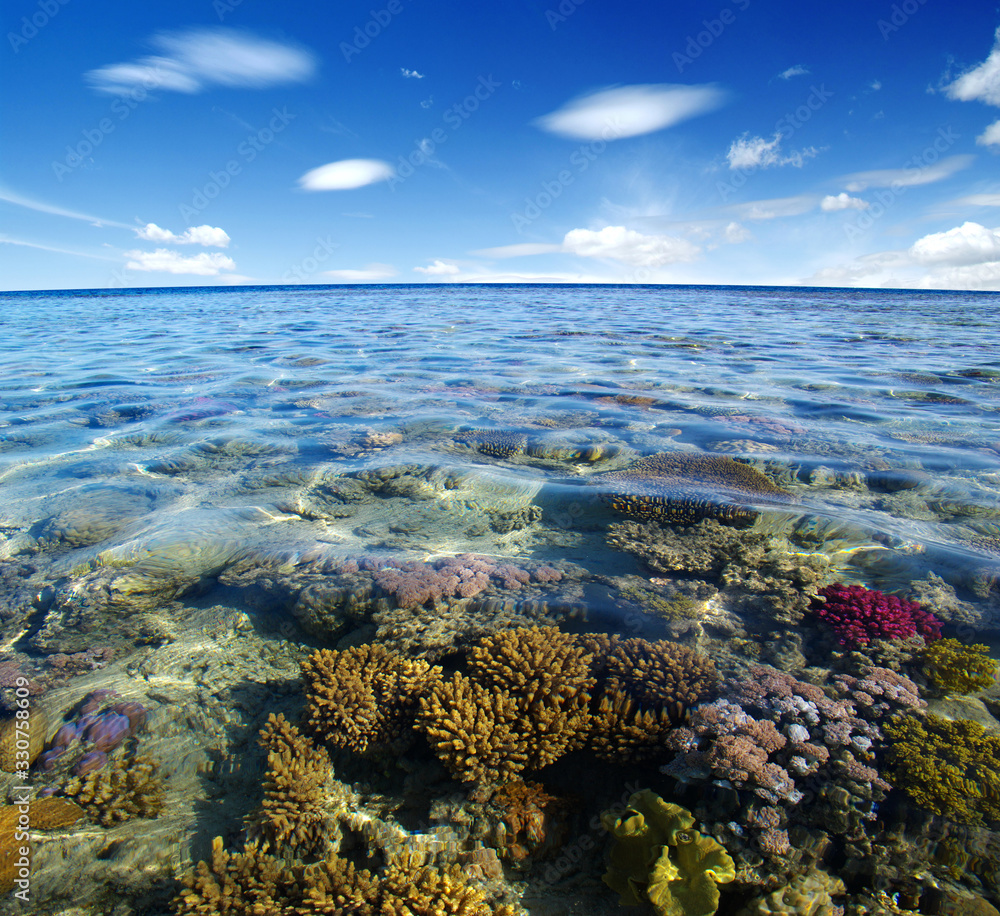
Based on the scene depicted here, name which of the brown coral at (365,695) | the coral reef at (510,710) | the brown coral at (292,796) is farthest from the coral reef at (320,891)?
the brown coral at (365,695)

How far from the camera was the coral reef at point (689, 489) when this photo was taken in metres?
5.27

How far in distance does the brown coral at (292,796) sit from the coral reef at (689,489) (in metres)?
3.67

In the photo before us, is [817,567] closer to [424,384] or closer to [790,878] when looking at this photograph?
[790,878]

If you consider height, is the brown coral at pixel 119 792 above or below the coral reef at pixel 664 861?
below

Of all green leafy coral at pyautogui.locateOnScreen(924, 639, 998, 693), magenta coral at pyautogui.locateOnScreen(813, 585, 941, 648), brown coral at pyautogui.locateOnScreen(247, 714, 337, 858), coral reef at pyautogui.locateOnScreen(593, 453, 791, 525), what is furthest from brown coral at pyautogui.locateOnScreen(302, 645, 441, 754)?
green leafy coral at pyautogui.locateOnScreen(924, 639, 998, 693)

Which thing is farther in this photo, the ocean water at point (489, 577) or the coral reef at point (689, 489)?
the coral reef at point (689, 489)

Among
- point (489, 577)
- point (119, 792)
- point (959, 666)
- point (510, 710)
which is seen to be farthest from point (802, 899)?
point (119, 792)

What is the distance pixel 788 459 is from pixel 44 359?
1940 cm

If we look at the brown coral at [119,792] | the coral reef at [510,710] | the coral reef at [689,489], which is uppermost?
the coral reef at [689,489]

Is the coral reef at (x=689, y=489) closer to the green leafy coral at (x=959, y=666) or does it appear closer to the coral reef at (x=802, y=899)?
the green leafy coral at (x=959, y=666)

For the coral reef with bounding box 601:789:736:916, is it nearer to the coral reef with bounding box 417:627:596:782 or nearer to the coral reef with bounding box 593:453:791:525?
the coral reef with bounding box 417:627:596:782

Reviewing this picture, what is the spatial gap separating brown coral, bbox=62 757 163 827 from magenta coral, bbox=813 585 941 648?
443cm

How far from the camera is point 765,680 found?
10.3 ft

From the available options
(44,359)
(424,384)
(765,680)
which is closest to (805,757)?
(765,680)
